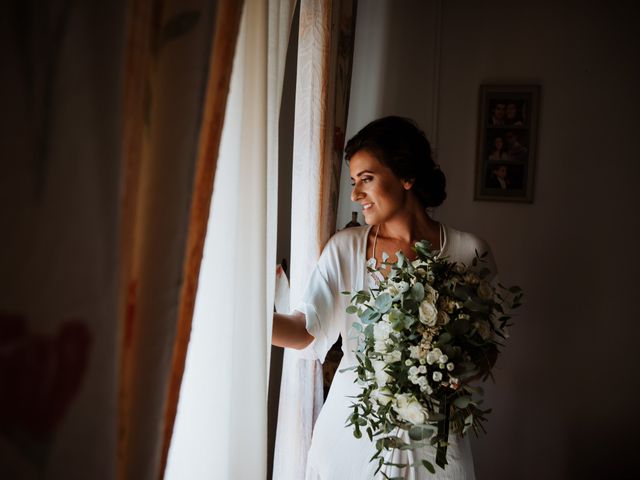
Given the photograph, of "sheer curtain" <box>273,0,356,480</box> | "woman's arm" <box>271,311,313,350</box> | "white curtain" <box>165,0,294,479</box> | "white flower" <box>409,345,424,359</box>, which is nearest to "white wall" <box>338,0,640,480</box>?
"sheer curtain" <box>273,0,356,480</box>

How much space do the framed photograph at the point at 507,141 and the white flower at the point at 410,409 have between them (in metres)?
1.48

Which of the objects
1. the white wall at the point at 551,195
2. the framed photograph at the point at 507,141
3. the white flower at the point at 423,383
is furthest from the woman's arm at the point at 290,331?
the framed photograph at the point at 507,141

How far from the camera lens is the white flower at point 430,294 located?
115 centimetres

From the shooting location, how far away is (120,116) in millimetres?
401

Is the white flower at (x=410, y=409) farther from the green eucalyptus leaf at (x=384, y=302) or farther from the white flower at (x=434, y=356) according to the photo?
the green eucalyptus leaf at (x=384, y=302)

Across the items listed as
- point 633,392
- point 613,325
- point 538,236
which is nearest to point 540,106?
point 538,236

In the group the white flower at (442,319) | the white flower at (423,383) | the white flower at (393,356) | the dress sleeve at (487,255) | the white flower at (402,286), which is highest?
the dress sleeve at (487,255)

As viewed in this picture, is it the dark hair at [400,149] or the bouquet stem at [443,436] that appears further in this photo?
the dark hair at [400,149]

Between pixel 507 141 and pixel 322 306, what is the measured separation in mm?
1438

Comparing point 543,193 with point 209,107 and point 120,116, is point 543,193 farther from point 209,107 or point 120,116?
point 120,116

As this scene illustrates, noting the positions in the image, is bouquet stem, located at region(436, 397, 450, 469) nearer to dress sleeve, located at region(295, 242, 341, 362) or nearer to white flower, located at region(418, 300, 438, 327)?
white flower, located at region(418, 300, 438, 327)

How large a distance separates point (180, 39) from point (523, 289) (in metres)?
2.24

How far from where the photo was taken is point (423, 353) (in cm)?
112

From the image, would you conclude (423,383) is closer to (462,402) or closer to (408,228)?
(462,402)
